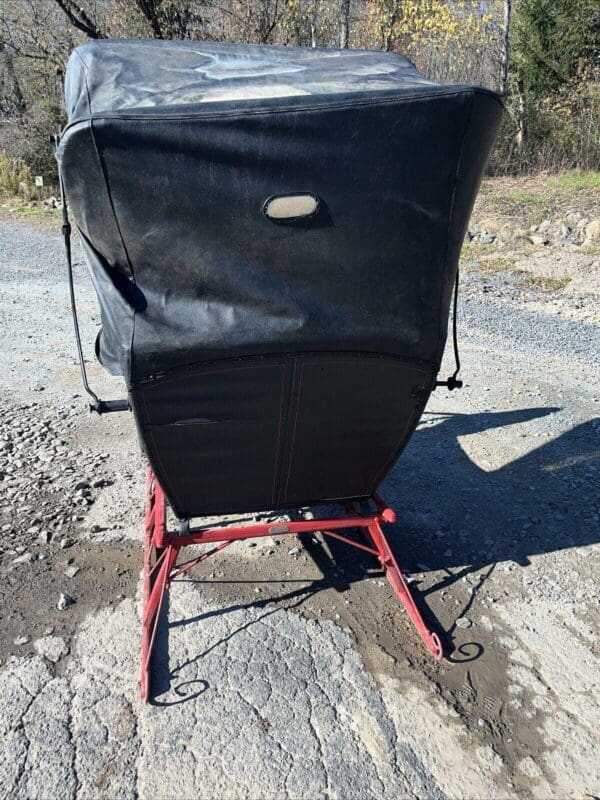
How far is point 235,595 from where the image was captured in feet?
11.0

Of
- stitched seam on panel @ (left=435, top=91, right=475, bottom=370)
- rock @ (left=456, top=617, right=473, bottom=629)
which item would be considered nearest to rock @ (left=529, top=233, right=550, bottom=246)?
rock @ (left=456, top=617, right=473, bottom=629)

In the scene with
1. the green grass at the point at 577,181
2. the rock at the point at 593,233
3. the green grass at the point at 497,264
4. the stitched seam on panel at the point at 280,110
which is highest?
the stitched seam on panel at the point at 280,110

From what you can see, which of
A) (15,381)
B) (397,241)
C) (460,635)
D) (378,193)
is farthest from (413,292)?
(15,381)

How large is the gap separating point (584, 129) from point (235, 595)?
13.4 meters

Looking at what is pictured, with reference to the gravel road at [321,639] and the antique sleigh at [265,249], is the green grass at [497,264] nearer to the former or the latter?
the gravel road at [321,639]

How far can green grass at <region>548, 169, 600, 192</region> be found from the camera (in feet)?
39.7

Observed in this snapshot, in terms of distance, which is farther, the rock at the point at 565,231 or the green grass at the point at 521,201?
the green grass at the point at 521,201

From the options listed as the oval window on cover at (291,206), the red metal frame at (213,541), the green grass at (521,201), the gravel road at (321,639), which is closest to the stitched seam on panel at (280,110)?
the oval window on cover at (291,206)

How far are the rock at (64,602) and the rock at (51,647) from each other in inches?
7.9

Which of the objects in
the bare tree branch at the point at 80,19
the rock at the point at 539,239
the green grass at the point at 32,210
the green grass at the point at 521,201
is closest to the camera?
the rock at the point at 539,239

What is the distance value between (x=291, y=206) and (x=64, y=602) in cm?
215

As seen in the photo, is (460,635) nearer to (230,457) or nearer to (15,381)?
(230,457)

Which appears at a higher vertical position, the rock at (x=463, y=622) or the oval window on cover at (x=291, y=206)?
the oval window on cover at (x=291, y=206)

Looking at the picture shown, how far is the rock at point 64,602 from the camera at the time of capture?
3295mm
